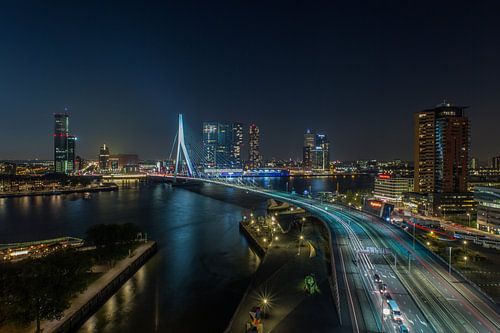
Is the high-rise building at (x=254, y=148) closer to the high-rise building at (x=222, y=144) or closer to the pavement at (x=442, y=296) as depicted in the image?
the high-rise building at (x=222, y=144)

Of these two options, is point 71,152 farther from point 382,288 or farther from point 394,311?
point 394,311

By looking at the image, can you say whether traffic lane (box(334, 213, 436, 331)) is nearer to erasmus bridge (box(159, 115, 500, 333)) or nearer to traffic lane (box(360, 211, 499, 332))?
erasmus bridge (box(159, 115, 500, 333))

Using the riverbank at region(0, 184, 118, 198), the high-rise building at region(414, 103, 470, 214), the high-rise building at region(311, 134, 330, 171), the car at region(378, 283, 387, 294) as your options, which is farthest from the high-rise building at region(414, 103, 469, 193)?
the high-rise building at region(311, 134, 330, 171)

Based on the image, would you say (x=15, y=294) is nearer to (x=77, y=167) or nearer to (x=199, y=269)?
(x=199, y=269)

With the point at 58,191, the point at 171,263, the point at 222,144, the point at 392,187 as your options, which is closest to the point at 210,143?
the point at 222,144

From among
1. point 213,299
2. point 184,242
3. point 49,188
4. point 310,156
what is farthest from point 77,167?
point 213,299

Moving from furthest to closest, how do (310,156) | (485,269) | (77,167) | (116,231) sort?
(310,156) → (77,167) → (116,231) → (485,269)
